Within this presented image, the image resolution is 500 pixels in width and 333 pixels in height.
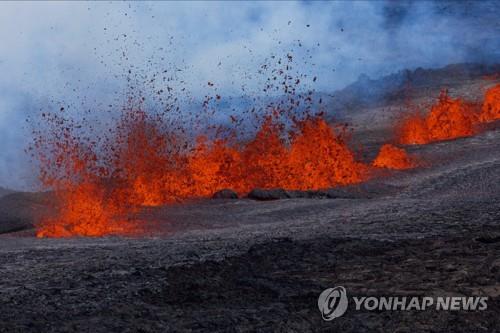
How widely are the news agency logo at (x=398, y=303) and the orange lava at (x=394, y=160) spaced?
14.5 m

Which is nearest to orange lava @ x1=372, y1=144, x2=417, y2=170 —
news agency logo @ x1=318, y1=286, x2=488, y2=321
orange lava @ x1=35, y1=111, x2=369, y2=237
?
orange lava @ x1=35, y1=111, x2=369, y2=237

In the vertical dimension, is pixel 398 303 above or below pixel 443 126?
below

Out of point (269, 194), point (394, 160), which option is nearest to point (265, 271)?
point (269, 194)

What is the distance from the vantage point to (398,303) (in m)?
6.41

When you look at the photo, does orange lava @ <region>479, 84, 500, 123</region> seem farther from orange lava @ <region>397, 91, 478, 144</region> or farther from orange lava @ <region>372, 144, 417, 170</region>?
orange lava @ <region>372, 144, 417, 170</region>

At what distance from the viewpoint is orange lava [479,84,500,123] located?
27672 mm

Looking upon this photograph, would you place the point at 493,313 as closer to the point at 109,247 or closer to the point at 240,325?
the point at 240,325

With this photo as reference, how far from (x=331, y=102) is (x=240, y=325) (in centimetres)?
4188

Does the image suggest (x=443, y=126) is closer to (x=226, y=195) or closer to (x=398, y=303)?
(x=226, y=195)

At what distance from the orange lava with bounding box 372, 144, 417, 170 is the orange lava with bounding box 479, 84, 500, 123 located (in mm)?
7568

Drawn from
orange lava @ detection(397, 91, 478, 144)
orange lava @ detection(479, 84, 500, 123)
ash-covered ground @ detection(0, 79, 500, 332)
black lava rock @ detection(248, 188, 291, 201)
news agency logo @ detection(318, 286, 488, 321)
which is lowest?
news agency logo @ detection(318, 286, 488, 321)

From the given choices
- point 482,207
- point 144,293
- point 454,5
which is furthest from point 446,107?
point 454,5

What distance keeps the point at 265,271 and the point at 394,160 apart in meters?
13.7

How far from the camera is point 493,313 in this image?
5.87 meters
